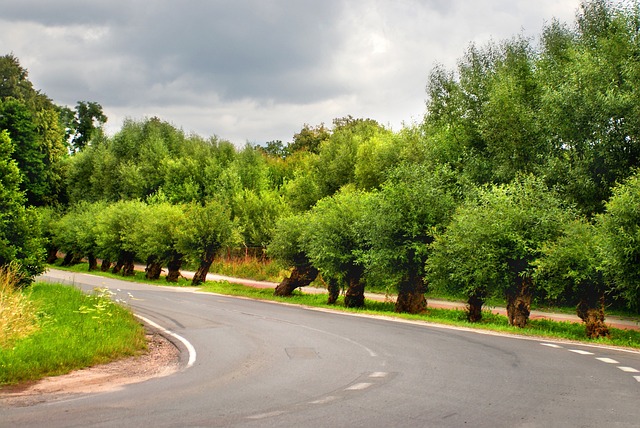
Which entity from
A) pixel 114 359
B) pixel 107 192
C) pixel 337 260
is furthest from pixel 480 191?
pixel 107 192

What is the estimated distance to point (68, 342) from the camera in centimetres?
1228

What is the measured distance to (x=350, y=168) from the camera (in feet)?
171

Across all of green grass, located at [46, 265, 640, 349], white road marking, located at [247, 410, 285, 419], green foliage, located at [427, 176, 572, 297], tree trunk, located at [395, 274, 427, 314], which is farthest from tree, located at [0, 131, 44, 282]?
white road marking, located at [247, 410, 285, 419]

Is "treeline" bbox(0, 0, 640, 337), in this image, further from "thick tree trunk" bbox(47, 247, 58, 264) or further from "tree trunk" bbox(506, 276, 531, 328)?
"thick tree trunk" bbox(47, 247, 58, 264)

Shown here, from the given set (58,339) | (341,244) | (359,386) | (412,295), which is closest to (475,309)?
(412,295)

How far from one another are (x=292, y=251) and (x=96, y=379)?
72.9 feet

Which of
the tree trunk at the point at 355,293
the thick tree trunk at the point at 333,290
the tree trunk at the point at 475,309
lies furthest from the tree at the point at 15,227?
the tree trunk at the point at 475,309

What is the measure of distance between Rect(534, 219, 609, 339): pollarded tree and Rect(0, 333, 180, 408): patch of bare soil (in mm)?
12597

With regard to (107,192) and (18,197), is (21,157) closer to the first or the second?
(107,192)

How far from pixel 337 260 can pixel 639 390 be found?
19.4 meters

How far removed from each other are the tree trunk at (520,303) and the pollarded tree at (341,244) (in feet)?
26.1

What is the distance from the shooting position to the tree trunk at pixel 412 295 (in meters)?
26.3

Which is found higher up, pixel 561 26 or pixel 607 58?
pixel 561 26

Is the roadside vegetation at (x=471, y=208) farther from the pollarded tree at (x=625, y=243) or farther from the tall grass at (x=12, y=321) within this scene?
the tall grass at (x=12, y=321)
